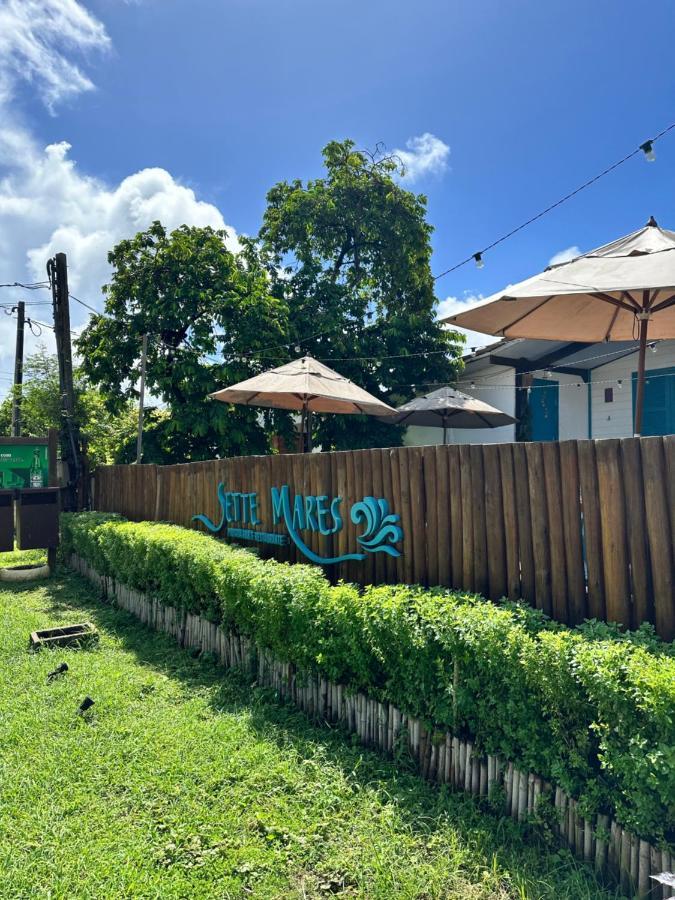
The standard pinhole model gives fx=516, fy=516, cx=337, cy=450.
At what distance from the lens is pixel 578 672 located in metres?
2.11

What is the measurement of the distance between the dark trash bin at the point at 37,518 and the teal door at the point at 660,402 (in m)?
9.79

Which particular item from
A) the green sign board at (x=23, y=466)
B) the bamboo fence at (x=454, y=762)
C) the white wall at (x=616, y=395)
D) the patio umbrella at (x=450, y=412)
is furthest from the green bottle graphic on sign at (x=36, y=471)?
the white wall at (x=616, y=395)

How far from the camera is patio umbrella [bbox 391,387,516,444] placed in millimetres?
8174

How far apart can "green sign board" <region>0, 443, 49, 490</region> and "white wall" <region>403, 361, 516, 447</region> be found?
26.7ft

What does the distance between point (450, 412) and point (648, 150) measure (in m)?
4.32

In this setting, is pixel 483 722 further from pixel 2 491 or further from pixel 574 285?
pixel 2 491

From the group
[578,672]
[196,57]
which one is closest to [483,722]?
[578,672]

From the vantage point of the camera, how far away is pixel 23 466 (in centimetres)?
866

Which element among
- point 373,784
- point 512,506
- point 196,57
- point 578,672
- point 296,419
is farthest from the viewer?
point 296,419

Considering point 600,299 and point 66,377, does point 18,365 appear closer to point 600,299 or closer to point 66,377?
point 66,377

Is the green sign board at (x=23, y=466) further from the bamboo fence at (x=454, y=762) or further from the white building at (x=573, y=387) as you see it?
the white building at (x=573, y=387)

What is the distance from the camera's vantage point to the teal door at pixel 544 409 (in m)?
9.98

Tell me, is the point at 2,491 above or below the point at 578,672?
above

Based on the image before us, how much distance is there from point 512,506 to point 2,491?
8330 millimetres
